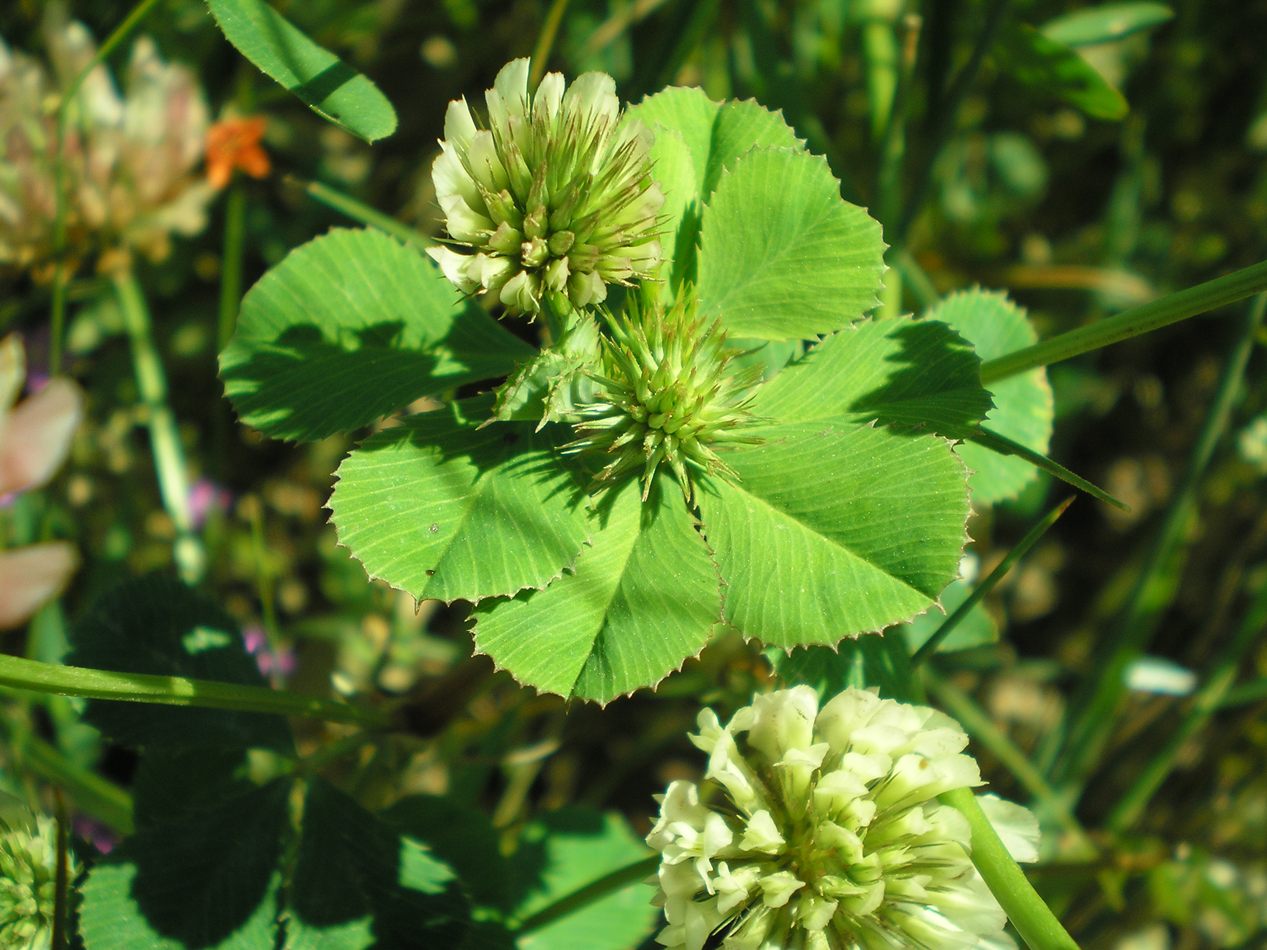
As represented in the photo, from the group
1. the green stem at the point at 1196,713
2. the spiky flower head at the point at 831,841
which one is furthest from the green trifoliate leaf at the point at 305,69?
the green stem at the point at 1196,713

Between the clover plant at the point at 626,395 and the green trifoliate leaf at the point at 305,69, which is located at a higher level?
the green trifoliate leaf at the point at 305,69

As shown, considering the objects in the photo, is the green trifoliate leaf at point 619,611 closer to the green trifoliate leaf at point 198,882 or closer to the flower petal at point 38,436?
the green trifoliate leaf at point 198,882

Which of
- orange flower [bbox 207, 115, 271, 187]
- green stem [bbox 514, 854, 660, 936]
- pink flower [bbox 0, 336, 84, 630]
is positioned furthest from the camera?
orange flower [bbox 207, 115, 271, 187]

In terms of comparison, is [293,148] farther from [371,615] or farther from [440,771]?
[440,771]

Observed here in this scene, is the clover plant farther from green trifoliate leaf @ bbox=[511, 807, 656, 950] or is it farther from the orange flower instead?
the orange flower

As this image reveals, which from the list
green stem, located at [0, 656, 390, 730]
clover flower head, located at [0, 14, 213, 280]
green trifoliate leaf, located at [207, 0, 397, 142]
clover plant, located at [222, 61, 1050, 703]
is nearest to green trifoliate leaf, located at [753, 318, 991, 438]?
clover plant, located at [222, 61, 1050, 703]

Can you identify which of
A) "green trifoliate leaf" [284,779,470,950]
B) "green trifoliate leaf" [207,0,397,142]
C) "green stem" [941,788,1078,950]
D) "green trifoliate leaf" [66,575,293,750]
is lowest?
"green trifoliate leaf" [284,779,470,950]

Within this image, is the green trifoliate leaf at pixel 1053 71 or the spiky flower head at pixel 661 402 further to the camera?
the green trifoliate leaf at pixel 1053 71
